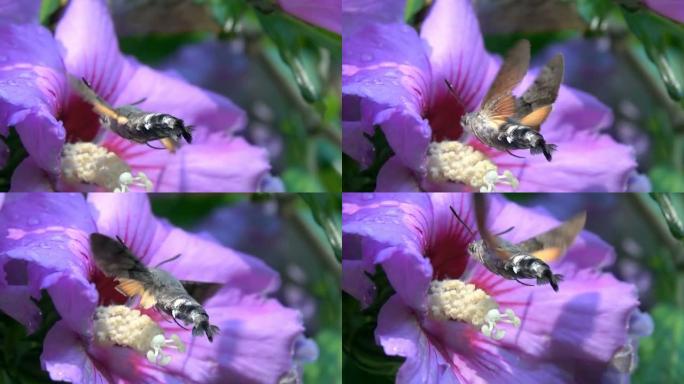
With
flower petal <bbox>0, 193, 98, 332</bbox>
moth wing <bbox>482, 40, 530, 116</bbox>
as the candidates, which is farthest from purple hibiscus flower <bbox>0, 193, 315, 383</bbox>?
moth wing <bbox>482, 40, 530, 116</bbox>

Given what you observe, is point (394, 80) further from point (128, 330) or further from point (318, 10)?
point (128, 330)

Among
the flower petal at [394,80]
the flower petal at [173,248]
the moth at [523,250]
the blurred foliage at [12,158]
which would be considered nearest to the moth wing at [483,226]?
the moth at [523,250]

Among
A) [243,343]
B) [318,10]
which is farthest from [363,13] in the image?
[243,343]

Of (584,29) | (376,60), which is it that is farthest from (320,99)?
(584,29)

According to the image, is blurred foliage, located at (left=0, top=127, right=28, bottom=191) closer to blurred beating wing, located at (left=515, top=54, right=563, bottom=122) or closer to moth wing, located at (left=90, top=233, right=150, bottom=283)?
moth wing, located at (left=90, top=233, right=150, bottom=283)

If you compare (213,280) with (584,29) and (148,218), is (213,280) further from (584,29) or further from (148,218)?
(584,29)

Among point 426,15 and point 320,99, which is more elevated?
point 426,15
